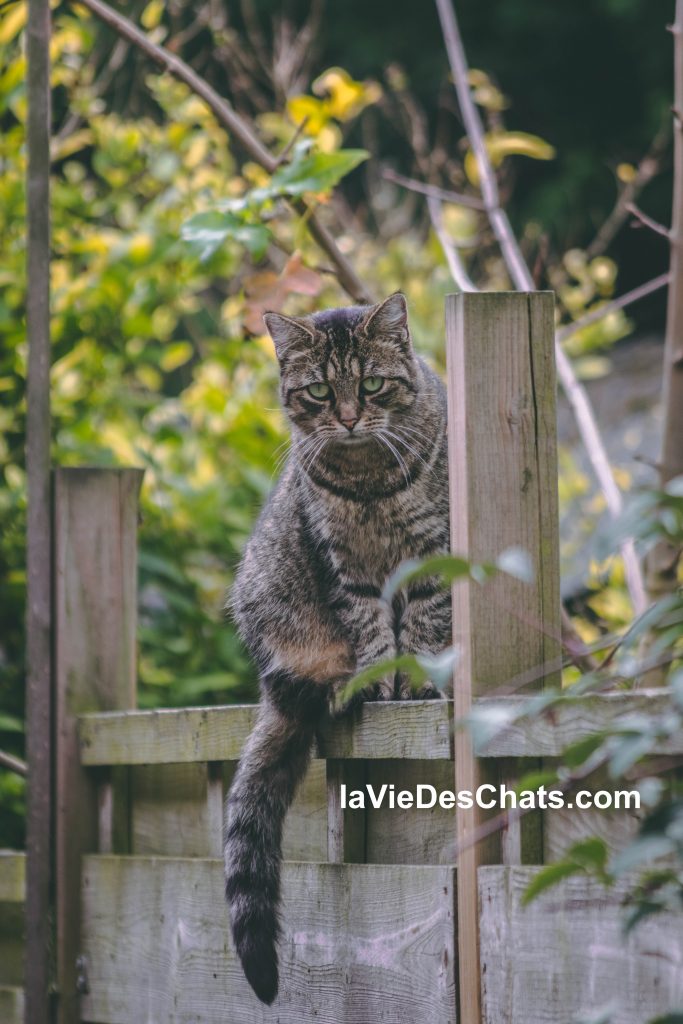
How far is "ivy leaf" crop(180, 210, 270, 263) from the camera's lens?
2.55 metres

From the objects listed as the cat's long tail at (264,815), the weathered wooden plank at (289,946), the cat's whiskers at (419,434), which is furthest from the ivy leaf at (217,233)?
the weathered wooden plank at (289,946)

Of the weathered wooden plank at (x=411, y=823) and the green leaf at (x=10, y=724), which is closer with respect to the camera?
the weathered wooden plank at (x=411, y=823)

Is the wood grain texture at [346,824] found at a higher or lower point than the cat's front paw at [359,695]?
lower

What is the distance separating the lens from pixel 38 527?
8.40 ft

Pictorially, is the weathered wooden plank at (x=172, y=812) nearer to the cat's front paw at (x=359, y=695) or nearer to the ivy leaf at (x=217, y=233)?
the cat's front paw at (x=359, y=695)

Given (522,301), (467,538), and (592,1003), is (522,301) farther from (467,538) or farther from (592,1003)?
(592,1003)

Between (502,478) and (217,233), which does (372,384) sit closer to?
(217,233)

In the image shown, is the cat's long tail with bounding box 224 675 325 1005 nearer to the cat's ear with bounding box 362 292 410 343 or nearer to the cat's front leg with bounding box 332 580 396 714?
the cat's front leg with bounding box 332 580 396 714

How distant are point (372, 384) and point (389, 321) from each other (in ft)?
0.44

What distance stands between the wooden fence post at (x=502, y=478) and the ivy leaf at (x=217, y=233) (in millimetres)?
879

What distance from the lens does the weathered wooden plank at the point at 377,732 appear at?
1507 millimetres

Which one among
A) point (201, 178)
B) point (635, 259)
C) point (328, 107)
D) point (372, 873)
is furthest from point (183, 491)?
point (635, 259)

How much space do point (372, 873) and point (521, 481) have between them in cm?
60

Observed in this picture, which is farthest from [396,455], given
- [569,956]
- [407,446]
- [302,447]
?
[569,956]
